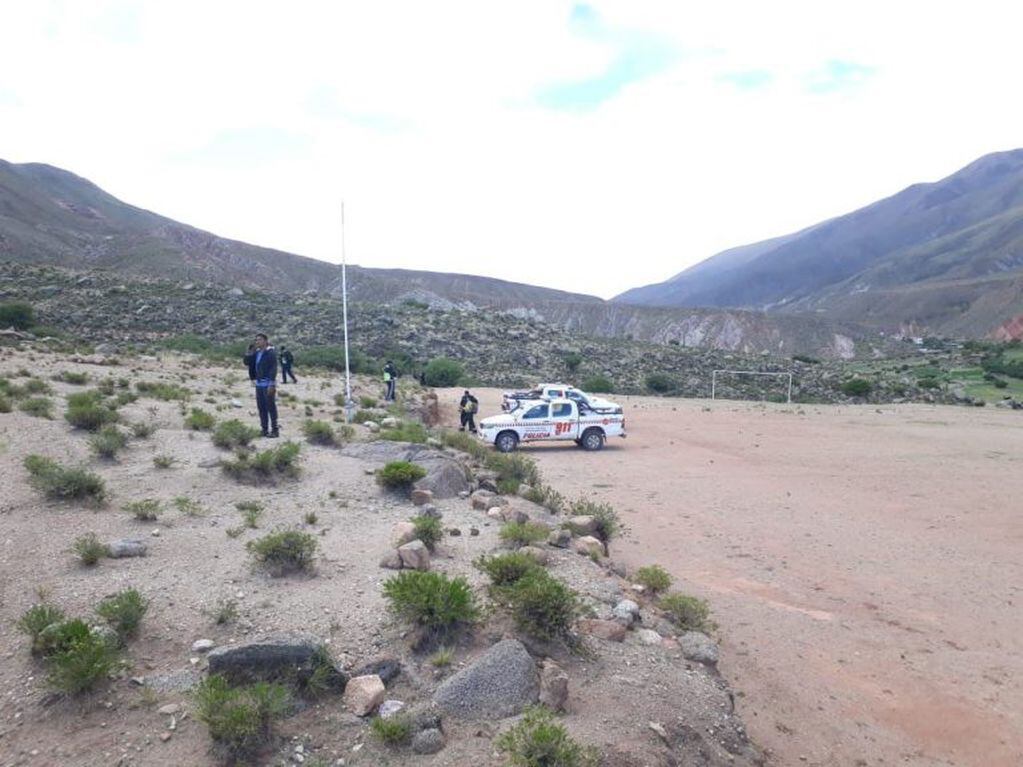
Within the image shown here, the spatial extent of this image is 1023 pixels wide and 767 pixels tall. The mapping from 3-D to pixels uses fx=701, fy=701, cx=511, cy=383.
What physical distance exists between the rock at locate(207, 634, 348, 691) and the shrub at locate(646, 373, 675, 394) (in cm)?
4042

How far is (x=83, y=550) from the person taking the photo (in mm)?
7082

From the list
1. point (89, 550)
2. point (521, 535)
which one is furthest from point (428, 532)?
point (89, 550)

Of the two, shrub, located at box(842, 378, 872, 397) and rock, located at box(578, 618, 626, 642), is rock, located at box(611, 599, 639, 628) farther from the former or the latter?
shrub, located at box(842, 378, 872, 397)

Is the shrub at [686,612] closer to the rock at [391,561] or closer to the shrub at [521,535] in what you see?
the shrub at [521,535]

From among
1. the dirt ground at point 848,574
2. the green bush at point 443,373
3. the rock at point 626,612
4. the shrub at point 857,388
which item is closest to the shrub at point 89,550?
the rock at point 626,612

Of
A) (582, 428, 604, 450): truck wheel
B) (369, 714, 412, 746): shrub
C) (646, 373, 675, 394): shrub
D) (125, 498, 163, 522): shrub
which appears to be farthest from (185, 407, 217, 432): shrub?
(646, 373, 675, 394): shrub

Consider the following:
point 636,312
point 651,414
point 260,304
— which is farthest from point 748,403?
point 636,312

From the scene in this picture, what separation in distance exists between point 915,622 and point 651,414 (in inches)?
920

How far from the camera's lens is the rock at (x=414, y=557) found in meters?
7.84

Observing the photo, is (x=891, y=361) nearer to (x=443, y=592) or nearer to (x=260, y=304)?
(x=260, y=304)

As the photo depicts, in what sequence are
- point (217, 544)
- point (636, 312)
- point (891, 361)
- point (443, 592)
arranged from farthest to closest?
point (636, 312) < point (891, 361) < point (217, 544) < point (443, 592)

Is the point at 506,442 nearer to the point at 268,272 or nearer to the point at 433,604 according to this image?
the point at 433,604

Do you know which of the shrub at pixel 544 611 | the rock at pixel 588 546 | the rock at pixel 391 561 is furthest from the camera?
the rock at pixel 588 546

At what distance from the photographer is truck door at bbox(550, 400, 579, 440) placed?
2222 centimetres
